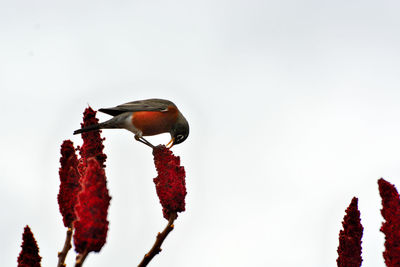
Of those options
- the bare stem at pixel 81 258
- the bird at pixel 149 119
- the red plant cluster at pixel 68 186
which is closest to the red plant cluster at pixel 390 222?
the bare stem at pixel 81 258

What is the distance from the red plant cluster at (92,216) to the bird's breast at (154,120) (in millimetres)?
6892

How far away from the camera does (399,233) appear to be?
3.95 metres

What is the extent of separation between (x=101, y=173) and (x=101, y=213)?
324 mm

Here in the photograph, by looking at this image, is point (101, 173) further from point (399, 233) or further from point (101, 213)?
point (399, 233)

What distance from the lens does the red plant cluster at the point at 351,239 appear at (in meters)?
4.46

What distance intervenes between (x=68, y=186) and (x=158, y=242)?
95 cm

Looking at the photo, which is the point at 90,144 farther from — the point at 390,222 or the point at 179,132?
the point at 179,132

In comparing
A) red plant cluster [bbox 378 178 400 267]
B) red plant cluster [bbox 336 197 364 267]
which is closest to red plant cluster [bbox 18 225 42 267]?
red plant cluster [bbox 336 197 364 267]

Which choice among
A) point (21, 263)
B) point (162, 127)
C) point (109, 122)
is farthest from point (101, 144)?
point (162, 127)

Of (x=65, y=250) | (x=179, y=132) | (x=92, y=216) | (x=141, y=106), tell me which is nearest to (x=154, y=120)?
(x=141, y=106)

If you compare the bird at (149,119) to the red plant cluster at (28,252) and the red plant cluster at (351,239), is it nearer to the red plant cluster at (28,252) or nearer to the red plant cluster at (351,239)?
the red plant cluster at (28,252)

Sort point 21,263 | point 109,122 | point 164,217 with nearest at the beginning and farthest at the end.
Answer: point 21,263
point 164,217
point 109,122

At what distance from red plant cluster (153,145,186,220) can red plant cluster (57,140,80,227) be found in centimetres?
113

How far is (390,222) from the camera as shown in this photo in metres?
3.99
